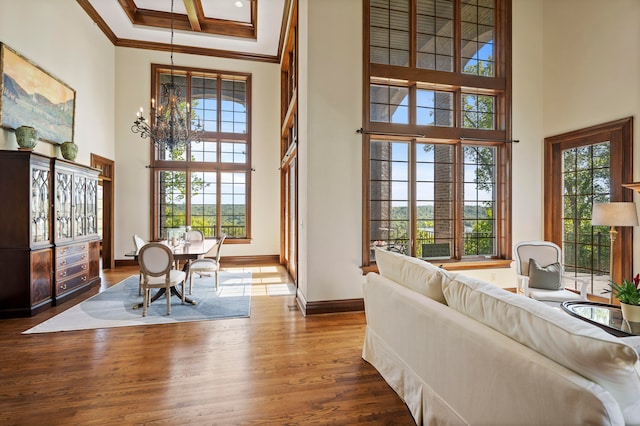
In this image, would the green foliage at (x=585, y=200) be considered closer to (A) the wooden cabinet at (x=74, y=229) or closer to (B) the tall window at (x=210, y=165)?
(B) the tall window at (x=210, y=165)

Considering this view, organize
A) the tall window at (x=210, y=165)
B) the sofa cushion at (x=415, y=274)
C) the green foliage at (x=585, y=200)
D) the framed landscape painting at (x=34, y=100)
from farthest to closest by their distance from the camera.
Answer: the tall window at (x=210, y=165)
the green foliage at (x=585, y=200)
the framed landscape painting at (x=34, y=100)
the sofa cushion at (x=415, y=274)

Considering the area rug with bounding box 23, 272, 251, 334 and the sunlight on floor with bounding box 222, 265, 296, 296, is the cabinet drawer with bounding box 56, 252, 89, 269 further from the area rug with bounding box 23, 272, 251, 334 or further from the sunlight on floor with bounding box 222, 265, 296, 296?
the sunlight on floor with bounding box 222, 265, 296, 296

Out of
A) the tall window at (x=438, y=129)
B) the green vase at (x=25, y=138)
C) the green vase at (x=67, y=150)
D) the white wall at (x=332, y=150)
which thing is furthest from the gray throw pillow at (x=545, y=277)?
the green vase at (x=67, y=150)

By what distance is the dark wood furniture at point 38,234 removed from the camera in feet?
11.9

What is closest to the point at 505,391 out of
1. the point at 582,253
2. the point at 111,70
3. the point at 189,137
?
the point at 582,253

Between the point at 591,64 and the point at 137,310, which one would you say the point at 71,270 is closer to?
the point at 137,310

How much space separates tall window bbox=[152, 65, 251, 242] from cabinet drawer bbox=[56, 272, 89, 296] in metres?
2.11

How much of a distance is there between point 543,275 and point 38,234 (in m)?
6.26

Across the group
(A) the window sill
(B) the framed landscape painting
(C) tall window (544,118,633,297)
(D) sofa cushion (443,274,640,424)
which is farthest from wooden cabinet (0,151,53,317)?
(C) tall window (544,118,633,297)

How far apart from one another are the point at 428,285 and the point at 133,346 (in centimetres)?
280

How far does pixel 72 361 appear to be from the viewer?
102 inches

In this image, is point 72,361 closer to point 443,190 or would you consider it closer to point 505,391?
point 505,391

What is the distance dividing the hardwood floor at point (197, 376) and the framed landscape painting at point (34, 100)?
8.87 feet

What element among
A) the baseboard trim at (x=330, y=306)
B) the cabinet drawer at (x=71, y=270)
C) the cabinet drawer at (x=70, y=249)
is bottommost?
the baseboard trim at (x=330, y=306)
